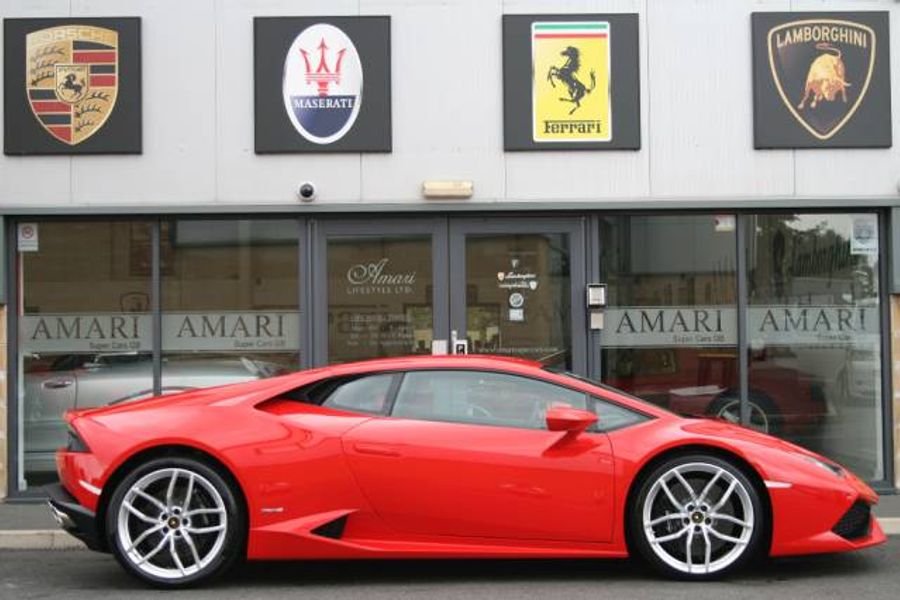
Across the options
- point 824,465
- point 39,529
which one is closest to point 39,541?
point 39,529

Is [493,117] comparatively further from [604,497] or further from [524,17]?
[604,497]

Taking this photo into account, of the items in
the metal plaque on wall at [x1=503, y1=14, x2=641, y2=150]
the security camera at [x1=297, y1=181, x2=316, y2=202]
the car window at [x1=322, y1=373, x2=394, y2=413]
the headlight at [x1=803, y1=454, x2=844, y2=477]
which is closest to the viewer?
the headlight at [x1=803, y1=454, x2=844, y2=477]

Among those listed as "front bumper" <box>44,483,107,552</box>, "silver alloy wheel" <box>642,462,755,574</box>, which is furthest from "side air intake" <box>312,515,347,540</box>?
"silver alloy wheel" <box>642,462,755,574</box>

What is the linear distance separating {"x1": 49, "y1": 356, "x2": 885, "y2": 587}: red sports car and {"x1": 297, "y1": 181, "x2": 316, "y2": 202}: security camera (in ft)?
11.4

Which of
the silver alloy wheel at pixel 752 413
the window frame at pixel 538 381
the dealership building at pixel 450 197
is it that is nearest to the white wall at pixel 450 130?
the dealership building at pixel 450 197

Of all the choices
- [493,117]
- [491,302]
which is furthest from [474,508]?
[493,117]

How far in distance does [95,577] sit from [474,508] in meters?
2.43

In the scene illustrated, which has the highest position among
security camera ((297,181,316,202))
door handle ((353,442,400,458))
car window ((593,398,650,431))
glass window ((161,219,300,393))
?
security camera ((297,181,316,202))

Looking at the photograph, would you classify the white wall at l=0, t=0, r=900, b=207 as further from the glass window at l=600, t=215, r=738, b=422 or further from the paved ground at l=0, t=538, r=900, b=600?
the paved ground at l=0, t=538, r=900, b=600

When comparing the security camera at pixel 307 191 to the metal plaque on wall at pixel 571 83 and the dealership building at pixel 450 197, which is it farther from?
the metal plaque on wall at pixel 571 83

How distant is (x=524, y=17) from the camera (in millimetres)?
9203

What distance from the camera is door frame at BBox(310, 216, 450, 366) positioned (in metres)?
9.23

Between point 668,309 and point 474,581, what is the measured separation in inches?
158

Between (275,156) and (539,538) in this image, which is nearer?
(539,538)
